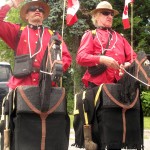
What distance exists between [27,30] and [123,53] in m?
1.28

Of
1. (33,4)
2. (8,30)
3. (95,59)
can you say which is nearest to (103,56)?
(95,59)

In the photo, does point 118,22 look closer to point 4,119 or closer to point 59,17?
point 59,17

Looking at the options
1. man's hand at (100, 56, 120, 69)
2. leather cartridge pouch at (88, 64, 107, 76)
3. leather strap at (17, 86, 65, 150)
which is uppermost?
man's hand at (100, 56, 120, 69)

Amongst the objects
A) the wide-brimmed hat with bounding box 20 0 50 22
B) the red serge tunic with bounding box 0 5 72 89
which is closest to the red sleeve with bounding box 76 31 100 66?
the red serge tunic with bounding box 0 5 72 89

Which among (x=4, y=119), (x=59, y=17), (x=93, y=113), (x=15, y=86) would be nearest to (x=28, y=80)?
(x=15, y=86)

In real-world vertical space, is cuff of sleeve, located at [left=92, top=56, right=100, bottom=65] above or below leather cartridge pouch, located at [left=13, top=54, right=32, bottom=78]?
above

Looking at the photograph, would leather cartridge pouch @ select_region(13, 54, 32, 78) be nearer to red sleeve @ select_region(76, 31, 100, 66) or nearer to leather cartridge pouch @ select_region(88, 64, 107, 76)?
red sleeve @ select_region(76, 31, 100, 66)

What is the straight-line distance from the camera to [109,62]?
5512 millimetres

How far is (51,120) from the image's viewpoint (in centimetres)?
505

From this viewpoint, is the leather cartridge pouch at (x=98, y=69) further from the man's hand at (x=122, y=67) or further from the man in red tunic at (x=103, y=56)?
the man's hand at (x=122, y=67)

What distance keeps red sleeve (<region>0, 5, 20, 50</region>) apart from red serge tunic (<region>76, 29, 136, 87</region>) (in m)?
0.83

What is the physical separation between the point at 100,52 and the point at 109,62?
1.44ft

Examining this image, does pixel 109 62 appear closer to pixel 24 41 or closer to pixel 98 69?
pixel 98 69

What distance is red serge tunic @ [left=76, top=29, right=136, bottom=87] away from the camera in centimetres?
580
